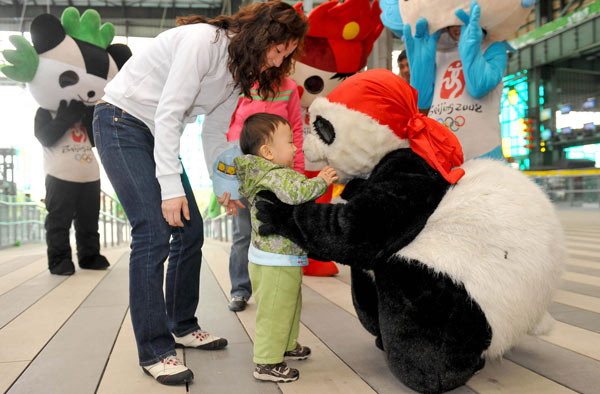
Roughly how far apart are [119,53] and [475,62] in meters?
3.02

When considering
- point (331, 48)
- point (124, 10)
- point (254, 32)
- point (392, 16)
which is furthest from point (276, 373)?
point (124, 10)

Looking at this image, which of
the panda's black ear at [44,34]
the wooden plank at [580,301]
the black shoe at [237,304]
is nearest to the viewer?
the wooden plank at [580,301]

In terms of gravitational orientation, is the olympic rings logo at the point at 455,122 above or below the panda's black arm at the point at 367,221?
above

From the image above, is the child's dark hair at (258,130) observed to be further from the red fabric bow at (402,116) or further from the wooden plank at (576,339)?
the wooden plank at (576,339)

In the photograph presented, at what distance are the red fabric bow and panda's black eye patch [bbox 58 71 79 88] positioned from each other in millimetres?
2979

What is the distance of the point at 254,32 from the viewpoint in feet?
5.45

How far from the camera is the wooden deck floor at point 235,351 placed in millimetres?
1550

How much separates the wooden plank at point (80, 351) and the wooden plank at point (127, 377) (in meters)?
0.03

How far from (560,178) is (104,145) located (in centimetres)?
1206

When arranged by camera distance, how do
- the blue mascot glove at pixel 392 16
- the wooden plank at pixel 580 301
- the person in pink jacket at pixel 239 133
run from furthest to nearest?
the blue mascot glove at pixel 392 16 < the person in pink jacket at pixel 239 133 < the wooden plank at pixel 580 301

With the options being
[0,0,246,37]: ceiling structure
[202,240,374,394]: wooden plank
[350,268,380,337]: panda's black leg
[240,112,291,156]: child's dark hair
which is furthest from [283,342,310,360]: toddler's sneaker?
[0,0,246,37]: ceiling structure

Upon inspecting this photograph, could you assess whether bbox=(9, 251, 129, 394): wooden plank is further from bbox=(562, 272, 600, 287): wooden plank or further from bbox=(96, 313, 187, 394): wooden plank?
bbox=(562, 272, 600, 287): wooden plank

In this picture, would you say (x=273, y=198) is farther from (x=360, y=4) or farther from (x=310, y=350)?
(x=360, y=4)

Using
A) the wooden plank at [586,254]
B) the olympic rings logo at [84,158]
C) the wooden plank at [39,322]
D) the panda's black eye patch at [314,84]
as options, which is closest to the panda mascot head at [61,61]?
the olympic rings logo at [84,158]
